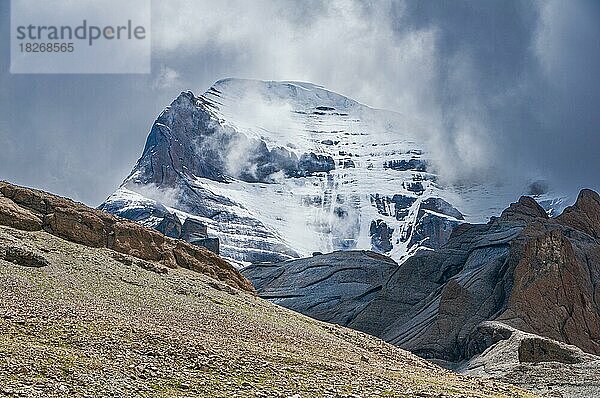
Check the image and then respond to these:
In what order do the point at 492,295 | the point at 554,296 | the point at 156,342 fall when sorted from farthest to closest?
the point at 492,295
the point at 554,296
the point at 156,342

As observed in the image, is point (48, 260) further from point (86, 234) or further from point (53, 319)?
point (53, 319)

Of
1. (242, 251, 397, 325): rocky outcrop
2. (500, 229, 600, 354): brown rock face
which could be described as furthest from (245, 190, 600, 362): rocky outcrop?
(242, 251, 397, 325): rocky outcrop

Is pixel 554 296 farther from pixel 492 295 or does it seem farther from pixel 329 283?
pixel 329 283

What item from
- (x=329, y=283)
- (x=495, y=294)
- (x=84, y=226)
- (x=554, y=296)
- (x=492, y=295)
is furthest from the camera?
(x=329, y=283)

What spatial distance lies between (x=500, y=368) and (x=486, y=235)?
72261 millimetres

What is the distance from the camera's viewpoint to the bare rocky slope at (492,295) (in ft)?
342

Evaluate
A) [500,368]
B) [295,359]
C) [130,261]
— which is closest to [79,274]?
[130,261]

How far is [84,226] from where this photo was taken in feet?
232

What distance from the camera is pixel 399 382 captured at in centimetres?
3916

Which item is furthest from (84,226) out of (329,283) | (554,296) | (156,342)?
(329,283)

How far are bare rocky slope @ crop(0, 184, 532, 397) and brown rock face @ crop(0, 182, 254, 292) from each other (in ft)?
0.43

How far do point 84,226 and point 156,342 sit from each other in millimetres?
34745

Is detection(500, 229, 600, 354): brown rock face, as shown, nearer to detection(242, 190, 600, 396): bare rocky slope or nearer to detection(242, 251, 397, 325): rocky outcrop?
detection(242, 190, 600, 396): bare rocky slope

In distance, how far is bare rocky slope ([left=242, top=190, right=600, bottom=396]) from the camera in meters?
104
